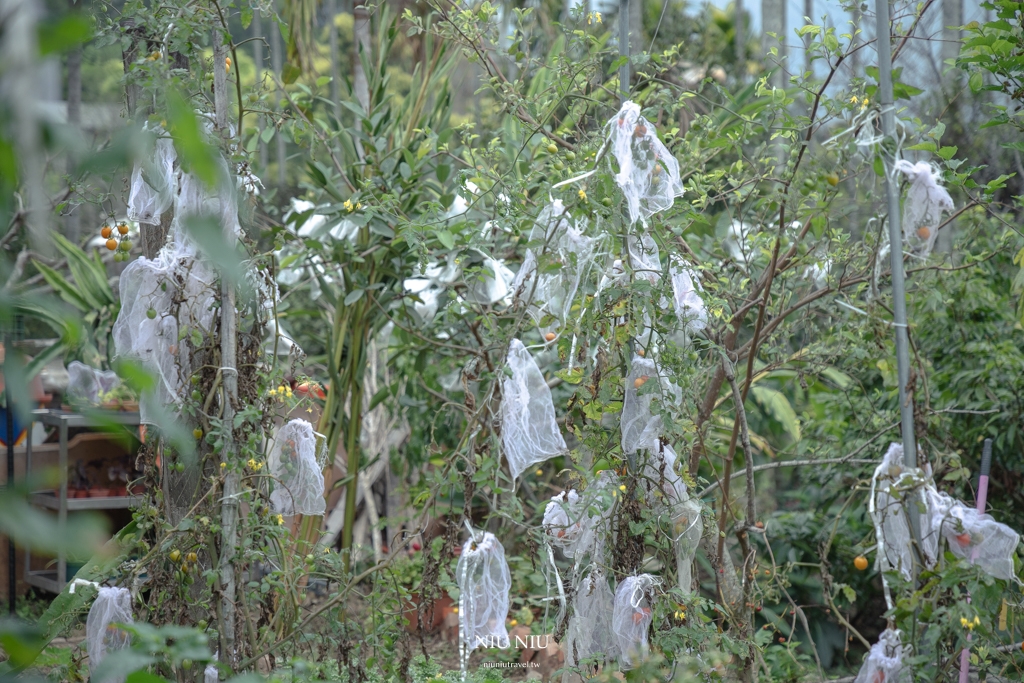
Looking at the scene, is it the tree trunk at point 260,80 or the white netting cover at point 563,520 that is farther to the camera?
the tree trunk at point 260,80

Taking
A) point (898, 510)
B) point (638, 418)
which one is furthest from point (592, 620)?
point (898, 510)

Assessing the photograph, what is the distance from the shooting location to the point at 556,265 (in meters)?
2.17

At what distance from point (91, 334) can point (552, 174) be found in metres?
3.00

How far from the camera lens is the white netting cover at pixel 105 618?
2085 mm

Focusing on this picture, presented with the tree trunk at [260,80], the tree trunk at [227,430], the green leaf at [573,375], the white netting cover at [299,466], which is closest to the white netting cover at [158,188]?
the tree trunk at [227,430]

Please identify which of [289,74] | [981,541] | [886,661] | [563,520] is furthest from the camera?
[289,74]

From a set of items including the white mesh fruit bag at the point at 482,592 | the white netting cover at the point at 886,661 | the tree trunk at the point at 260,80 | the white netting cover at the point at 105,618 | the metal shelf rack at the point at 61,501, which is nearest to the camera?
the white netting cover at the point at 886,661

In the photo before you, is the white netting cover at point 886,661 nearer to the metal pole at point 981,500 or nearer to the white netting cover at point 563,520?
the metal pole at point 981,500

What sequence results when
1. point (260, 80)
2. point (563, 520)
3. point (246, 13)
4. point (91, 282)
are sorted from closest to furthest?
point (246, 13)
point (563, 520)
point (260, 80)
point (91, 282)

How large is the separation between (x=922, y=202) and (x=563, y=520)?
1.20 m

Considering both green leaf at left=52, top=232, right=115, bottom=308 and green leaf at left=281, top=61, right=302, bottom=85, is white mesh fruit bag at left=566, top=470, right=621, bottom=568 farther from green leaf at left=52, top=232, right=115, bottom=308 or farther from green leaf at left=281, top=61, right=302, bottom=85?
green leaf at left=52, top=232, right=115, bottom=308

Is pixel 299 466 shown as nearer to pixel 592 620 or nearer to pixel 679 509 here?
pixel 592 620

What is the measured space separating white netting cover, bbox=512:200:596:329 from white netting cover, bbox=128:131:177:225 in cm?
93

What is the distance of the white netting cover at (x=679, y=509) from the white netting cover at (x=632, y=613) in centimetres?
17
